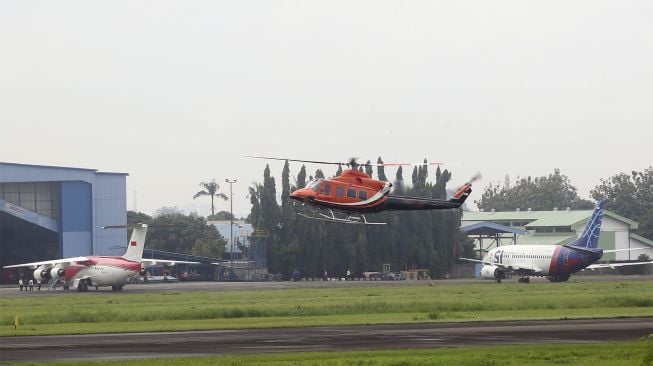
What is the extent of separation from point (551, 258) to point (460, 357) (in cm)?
7078

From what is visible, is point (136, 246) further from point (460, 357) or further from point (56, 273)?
point (460, 357)

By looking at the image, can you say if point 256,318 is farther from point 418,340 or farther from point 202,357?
point 202,357

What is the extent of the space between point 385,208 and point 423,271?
65443mm

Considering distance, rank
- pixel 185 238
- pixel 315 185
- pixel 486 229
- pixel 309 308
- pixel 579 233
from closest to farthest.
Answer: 1. pixel 315 185
2. pixel 309 308
3. pixel 486 229
4. pixel 579 233
5. pixel 185 238

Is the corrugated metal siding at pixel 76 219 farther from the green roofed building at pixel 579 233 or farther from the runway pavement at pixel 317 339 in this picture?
the runway pavement at pixel 317 339

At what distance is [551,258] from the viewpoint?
105562 mm

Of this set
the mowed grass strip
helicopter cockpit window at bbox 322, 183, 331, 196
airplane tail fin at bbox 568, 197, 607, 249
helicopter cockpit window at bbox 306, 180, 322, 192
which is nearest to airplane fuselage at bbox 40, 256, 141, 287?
airplane tail fin at bbox 568, 197, 607, 249

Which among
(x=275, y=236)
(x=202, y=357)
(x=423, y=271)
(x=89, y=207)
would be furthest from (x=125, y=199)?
(x=202, y=357)

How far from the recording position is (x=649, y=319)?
5391cm

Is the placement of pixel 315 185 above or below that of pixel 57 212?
below

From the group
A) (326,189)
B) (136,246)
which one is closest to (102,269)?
(136,246)

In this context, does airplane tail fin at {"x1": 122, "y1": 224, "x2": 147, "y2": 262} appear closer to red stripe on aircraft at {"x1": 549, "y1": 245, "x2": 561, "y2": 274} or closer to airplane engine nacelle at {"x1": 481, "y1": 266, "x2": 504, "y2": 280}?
airplane engine nacelle at {"x1": 481, "y1": 266, "x2": 504, "y2": 280}

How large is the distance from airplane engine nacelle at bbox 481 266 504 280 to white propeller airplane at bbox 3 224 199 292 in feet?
100

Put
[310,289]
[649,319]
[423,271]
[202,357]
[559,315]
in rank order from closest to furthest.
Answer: [202,357], [649,319], [559,315], [310,289], [423,271]
